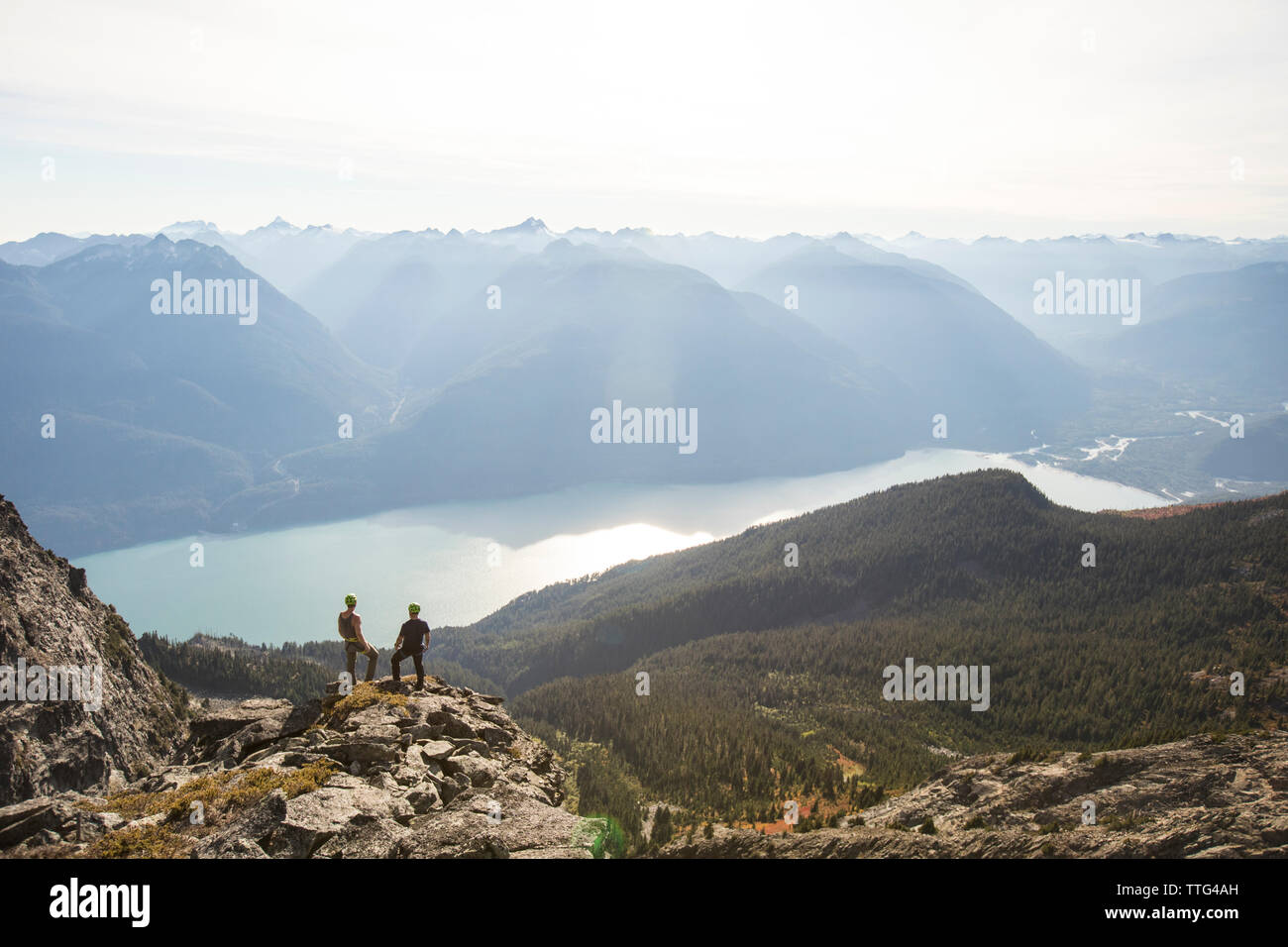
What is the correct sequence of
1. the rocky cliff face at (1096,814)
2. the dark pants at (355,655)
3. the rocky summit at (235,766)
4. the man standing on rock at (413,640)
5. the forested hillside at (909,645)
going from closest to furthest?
the rocky summit at (235,766) → the rocky cliff face at (1096,814) → the man standing on rock at (413,640) → the dark pants at (355,655) → the forested hillside at (909,645)

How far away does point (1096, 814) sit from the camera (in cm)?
2294

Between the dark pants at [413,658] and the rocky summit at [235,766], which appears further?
the dark pants at [413,658]

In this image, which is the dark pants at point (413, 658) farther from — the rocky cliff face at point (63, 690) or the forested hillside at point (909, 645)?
the forested hillside at point (909, 645)

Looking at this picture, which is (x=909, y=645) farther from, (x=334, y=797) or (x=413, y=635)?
(x=334, y=797)

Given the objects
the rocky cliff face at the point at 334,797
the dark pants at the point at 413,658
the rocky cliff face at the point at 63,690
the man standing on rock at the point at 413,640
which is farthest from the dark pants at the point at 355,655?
the rocky cliff face at the point at 63,690

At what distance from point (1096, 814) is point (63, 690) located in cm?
4270

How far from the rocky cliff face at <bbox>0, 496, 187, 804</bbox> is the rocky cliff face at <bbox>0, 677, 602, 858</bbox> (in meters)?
5.98

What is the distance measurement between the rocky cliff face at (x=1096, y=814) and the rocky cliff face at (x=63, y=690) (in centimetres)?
2649

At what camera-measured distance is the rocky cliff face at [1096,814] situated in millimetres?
18172

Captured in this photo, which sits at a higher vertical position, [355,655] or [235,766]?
[355,655]

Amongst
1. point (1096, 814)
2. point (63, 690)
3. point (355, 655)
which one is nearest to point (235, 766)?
point (355, 655)
